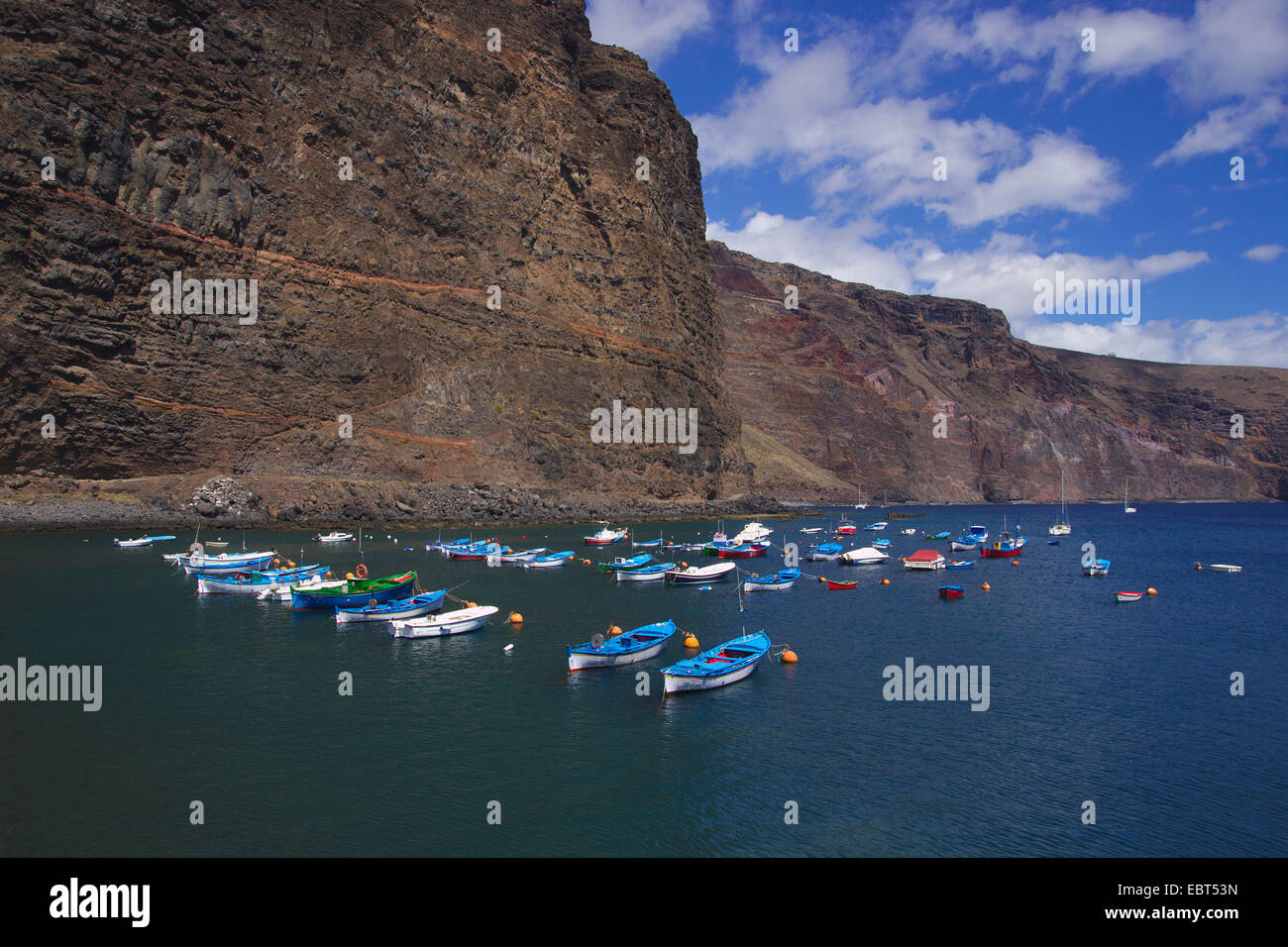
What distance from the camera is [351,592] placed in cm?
3872

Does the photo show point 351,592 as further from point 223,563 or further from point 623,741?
point 623,741

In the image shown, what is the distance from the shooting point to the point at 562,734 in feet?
70.2

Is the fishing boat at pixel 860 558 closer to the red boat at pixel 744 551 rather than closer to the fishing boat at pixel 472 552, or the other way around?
the red boat at pixel 744 551

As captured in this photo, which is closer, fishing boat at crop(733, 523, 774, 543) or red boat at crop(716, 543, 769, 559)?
red boat at crop(716, 543, 769, 559)

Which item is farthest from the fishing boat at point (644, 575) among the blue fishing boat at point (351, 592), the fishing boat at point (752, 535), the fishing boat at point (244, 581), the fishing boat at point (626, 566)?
Result: the fishing boat at point (752, 535)

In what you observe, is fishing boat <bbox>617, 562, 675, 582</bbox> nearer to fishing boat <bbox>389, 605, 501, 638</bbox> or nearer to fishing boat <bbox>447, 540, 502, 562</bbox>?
fishing boat <bbox>447, 540, 502, 562</bbox>

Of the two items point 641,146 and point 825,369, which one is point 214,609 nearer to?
point 641,146

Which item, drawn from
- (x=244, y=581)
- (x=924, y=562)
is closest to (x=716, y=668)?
(x=244, y=581)

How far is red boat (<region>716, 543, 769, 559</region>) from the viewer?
221ft

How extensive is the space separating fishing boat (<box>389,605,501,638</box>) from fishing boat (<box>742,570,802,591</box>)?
20.1m

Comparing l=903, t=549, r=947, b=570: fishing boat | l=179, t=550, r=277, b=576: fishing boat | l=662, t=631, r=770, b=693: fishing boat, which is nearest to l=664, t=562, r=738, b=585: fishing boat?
l=903, t=549, r=947, b=570: fishing boat

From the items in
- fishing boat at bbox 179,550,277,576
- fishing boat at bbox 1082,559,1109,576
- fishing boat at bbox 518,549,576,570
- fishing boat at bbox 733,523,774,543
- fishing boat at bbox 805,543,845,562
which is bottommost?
fishing boat at bbox 1082,559,1109,576
